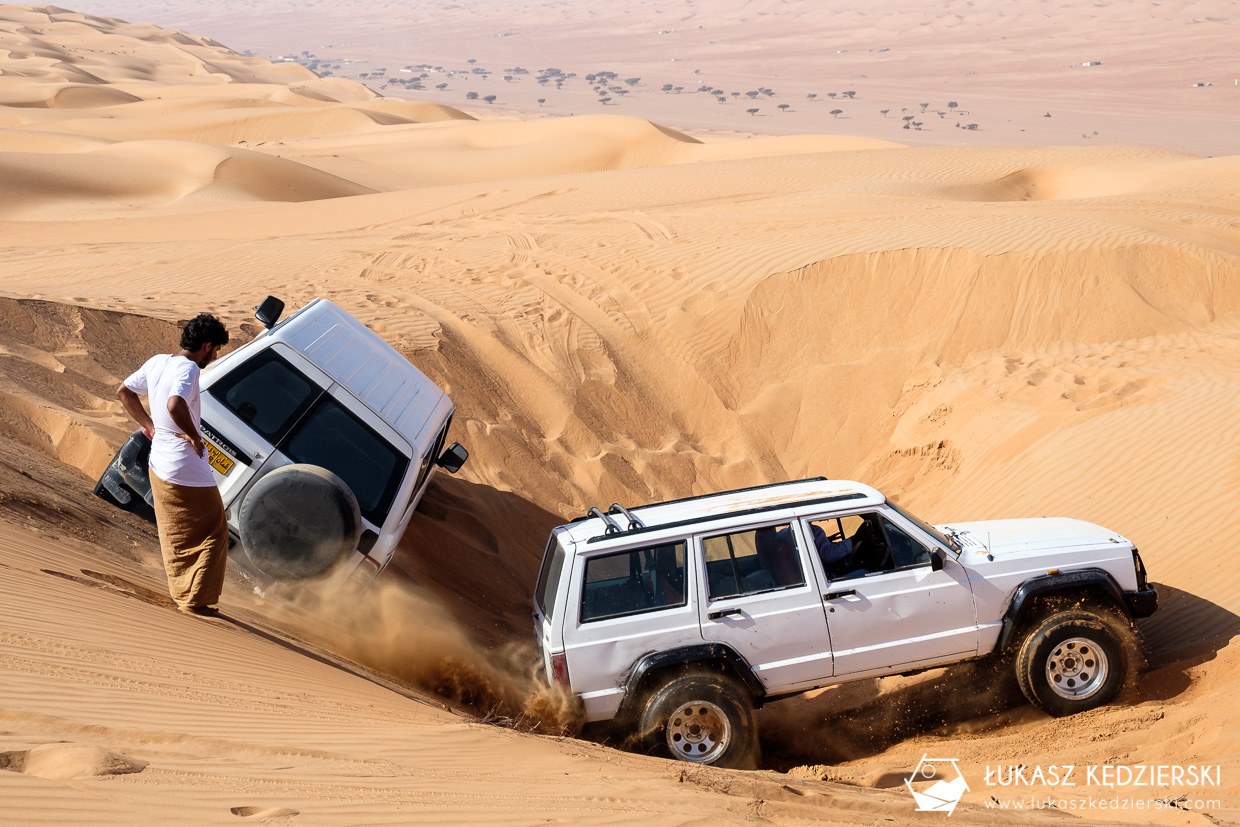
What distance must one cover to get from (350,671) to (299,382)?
6.28 feet

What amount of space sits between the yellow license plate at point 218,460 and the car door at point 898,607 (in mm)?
3648

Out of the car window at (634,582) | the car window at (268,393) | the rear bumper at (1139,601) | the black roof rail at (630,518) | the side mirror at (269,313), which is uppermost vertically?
the side mirror at (269,313)

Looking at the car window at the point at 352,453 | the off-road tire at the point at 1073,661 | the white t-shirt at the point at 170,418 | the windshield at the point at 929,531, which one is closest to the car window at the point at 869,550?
the windshield at the point at 929,531

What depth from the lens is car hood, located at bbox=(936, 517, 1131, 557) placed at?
20.6 feet

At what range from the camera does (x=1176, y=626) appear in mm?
7207

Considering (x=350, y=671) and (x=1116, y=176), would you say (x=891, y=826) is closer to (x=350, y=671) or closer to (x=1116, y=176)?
(x=350, y=671)

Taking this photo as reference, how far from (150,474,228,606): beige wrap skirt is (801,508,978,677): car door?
3.49 meters

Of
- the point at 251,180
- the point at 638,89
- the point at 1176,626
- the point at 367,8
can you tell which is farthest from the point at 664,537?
the point at 367,8

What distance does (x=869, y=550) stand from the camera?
6.27m

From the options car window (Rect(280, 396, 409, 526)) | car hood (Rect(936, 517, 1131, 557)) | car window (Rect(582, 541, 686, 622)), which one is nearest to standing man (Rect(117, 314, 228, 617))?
car window (Rect(280, 396, 409, 526))

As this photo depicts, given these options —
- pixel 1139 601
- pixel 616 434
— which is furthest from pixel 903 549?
pixel 616 434

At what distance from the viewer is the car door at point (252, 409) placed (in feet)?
20.5

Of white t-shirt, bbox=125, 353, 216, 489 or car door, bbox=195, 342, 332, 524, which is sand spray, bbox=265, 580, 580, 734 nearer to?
car door, bbox=195, 342, 332, 524

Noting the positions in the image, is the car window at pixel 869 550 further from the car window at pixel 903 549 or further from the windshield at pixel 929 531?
the windshield at pixel 929 531
